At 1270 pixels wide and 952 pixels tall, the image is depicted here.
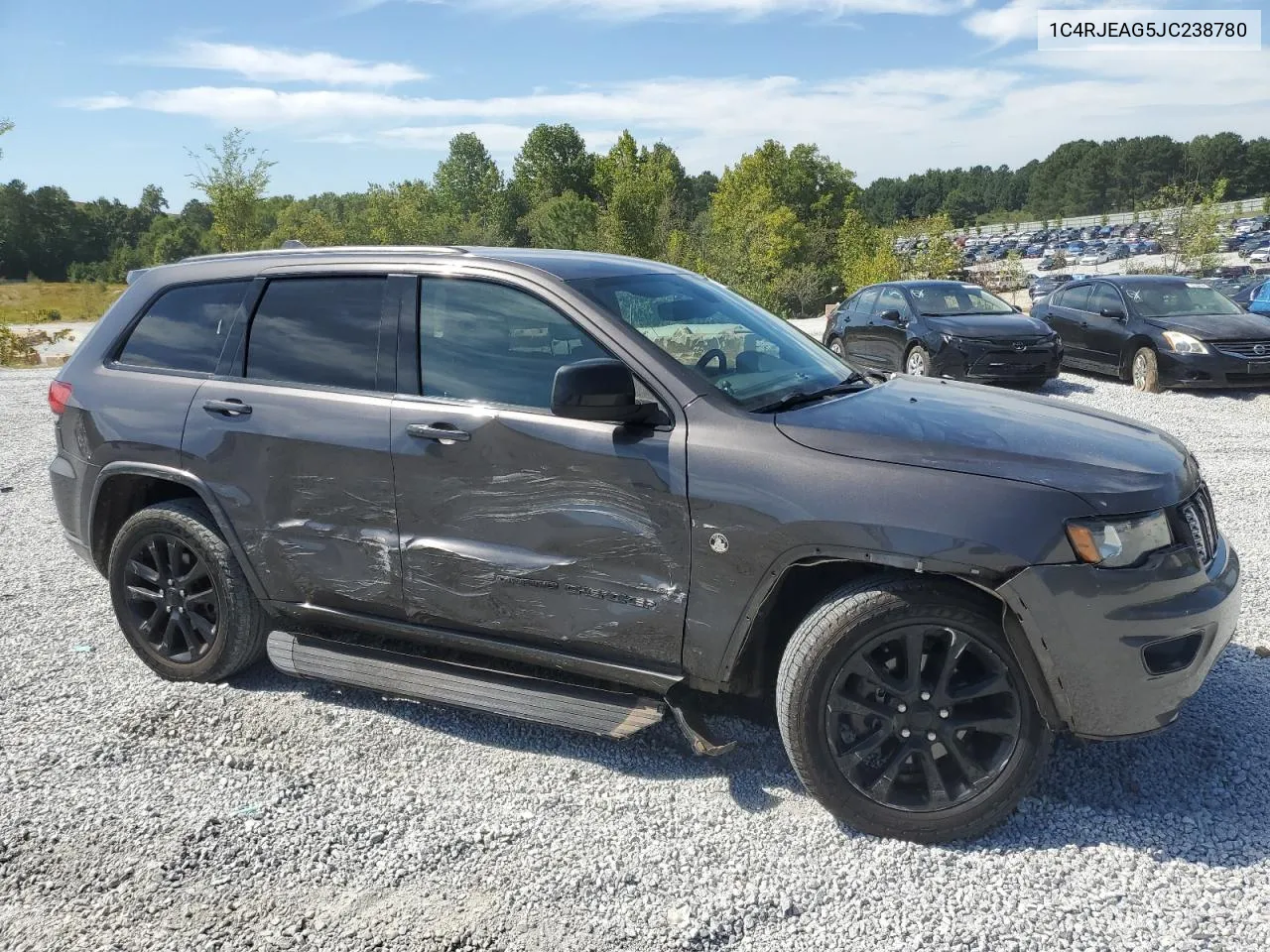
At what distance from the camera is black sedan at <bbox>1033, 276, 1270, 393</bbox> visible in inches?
471

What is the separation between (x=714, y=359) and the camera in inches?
136

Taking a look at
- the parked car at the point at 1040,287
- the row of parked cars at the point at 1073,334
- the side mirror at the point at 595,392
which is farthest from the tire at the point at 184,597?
the parked car at the point at 1040,287

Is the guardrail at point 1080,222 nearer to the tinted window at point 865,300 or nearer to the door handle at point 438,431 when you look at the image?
the tinted window at point 865,300

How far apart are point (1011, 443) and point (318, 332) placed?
2735 mm

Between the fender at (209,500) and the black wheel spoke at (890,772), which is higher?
the fender at (209,500)

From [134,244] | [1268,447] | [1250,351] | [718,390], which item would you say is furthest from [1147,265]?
[134,244]

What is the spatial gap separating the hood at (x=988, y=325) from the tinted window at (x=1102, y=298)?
145 centimetres

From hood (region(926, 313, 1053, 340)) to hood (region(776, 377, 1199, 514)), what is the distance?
9332 mm

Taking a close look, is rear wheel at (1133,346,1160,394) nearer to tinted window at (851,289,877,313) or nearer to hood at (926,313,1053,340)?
hood at (926,313,1053,340)

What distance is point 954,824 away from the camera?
Answer: 2992 millimetres

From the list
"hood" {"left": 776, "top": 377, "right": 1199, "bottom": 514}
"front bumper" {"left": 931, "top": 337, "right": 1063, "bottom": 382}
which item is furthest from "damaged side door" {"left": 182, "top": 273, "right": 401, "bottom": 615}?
"front bumper" {"left": 931, "top": 337, "right": 1063, "bottom": 382}

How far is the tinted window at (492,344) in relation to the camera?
11.2 feet

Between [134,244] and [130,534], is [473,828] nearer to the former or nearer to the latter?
[130,534]

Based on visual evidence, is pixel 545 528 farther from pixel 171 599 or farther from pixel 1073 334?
pixel 1073 334
